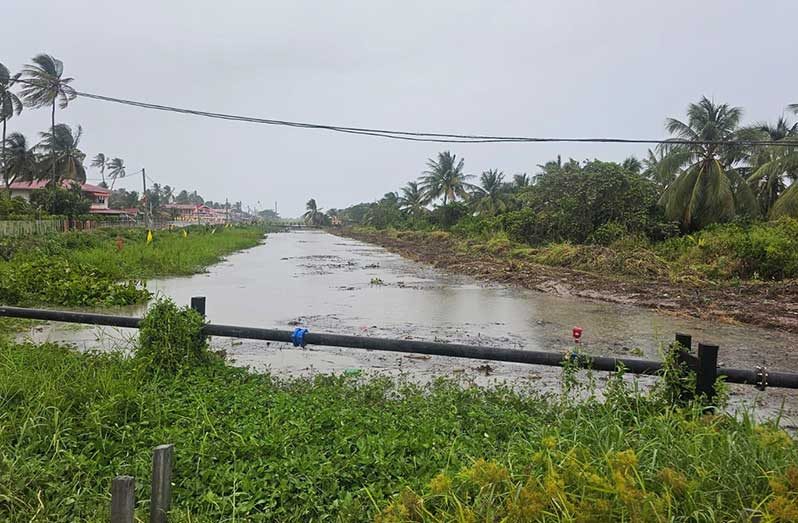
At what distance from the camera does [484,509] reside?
197 centimetres

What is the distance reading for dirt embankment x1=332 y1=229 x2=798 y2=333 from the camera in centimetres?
1069

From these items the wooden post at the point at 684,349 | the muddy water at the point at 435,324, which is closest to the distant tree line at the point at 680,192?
the muddy water at the point at 435,324

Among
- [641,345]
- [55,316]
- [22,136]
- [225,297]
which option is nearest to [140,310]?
[225,297]

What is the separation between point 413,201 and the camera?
63.4 meters

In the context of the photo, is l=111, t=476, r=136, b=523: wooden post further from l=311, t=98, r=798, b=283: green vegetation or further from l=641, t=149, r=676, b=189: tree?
l=641, t=149, r=676, b=189: tree

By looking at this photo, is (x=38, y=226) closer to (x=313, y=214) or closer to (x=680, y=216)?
(x=680, y=216)

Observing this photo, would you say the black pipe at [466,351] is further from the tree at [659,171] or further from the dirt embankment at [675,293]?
the tree at [659,171]

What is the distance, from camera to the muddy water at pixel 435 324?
6.25 meters

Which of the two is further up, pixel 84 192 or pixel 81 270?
pixel 84 192

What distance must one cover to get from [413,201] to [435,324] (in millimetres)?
54315

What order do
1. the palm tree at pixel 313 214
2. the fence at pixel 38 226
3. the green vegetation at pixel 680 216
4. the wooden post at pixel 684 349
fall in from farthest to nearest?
the palm tree at pixel 313 214 → the fence at pixel 38 226 → the green vegetation at pixel 680 216 → the wooden post at pixel 684 349

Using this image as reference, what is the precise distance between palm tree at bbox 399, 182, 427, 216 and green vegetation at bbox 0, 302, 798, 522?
53.2m

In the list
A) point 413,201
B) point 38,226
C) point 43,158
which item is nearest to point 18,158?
point 43,158

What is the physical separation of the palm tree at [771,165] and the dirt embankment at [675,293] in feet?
40.9
